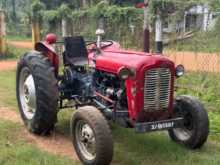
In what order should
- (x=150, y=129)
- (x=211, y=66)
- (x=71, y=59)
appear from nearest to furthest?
(x=150, y=129) → (x=71, y=59) → (x=211, y=66)

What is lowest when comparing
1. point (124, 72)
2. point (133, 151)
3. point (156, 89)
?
point (133, 151)

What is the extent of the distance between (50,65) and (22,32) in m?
30.1

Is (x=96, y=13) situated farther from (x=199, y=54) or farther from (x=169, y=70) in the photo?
(x=169, y=70)

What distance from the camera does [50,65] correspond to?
6492 mm

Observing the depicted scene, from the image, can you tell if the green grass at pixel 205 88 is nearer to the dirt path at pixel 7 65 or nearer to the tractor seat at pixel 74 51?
the tractor seat at pixel 74 51

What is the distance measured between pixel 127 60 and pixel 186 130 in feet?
4.54

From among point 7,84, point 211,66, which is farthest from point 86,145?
point 7,84

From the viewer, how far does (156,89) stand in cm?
539

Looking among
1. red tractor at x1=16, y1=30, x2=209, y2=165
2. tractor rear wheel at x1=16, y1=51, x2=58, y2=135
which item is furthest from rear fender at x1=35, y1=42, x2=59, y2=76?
tractor rear wheel at x1=16, y1=51, x2=58, y2=135

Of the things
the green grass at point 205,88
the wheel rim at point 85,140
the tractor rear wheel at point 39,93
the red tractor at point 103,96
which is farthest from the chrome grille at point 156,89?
the green grass at point 205,88

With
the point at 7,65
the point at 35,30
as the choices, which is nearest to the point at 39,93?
the point at 7,65

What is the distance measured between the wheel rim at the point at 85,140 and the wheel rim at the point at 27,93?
118cm

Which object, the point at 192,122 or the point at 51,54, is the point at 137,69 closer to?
the point at 192,122

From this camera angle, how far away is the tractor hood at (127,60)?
17.3 feet
